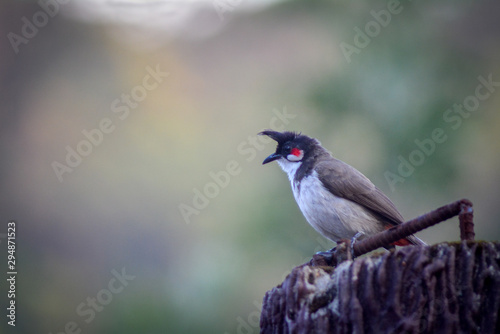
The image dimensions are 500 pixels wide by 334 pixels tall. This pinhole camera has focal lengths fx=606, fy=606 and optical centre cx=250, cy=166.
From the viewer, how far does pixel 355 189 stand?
14.9 ft

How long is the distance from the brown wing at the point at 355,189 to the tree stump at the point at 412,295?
294cm

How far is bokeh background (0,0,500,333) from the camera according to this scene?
5691 millimetres

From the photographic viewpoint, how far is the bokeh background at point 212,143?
5.69m

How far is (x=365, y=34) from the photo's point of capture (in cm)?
676

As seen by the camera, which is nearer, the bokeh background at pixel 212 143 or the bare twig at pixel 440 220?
the bare twig at pixel 440 220

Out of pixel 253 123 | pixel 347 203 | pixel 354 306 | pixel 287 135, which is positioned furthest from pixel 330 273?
pixel 253 123

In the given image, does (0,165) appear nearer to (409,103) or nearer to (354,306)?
(409,103)

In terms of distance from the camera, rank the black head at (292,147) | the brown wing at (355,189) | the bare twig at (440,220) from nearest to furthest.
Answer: the bare twig at (440,220) → the brown wing at (355,189) → the black head at (292,147)

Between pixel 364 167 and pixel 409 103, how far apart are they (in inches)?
33.4

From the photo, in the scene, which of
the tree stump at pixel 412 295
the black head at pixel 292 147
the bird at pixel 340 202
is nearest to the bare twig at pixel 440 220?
the tree stump at pixel 412 295

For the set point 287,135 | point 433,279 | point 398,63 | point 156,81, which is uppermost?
point 398,63

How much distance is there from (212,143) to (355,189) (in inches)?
120

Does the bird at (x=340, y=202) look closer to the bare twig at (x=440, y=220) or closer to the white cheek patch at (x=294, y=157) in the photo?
the white cheek patch at (x=294, y=157)

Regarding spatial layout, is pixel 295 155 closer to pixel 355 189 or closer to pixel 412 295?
pixel 355 189
